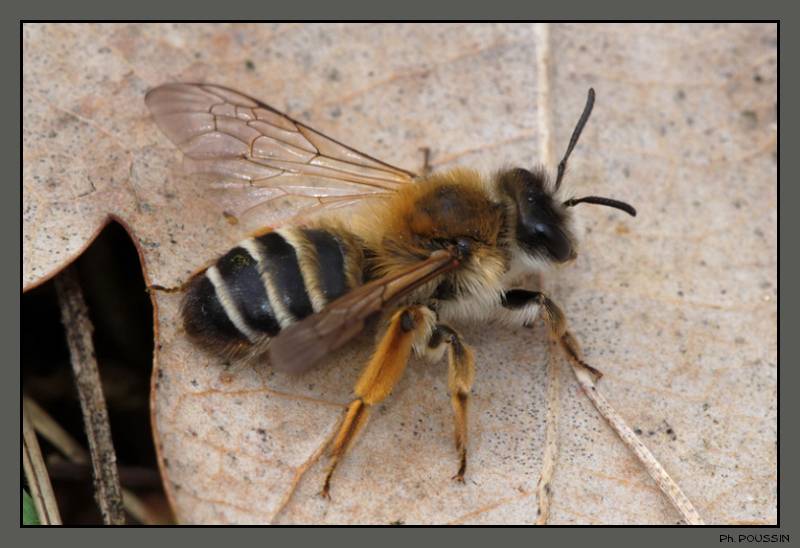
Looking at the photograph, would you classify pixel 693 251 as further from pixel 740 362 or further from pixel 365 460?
pixel 365 460

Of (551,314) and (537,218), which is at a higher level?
(537,218)

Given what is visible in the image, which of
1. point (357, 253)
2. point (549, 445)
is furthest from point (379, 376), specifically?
point (549, 445)

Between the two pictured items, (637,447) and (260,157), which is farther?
(260,157)

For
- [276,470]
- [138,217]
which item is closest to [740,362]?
[276,470]

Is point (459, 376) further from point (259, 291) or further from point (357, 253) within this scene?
point (259, 291)

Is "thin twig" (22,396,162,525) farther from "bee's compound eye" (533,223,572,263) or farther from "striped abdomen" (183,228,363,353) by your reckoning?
"bee's compound eye" (533,223,572,263)

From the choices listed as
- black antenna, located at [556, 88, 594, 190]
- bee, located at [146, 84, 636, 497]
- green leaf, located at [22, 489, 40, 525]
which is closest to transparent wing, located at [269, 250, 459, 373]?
bee, located at [146, 84, 636, 497]

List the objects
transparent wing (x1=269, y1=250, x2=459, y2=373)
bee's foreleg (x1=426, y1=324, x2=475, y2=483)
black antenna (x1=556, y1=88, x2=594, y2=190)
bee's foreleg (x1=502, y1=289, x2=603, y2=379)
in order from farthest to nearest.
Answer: black antenna (x1=556, y1=88, x2=594, y2=190)
bee's foreleg (x1=502, y1=289, x2=603, y2=379)
bee's foreleg (x1=426, y1=324, x2=475, y2=483)
transparent wing (x1=269, y1=250, x2=459, y2=373)
